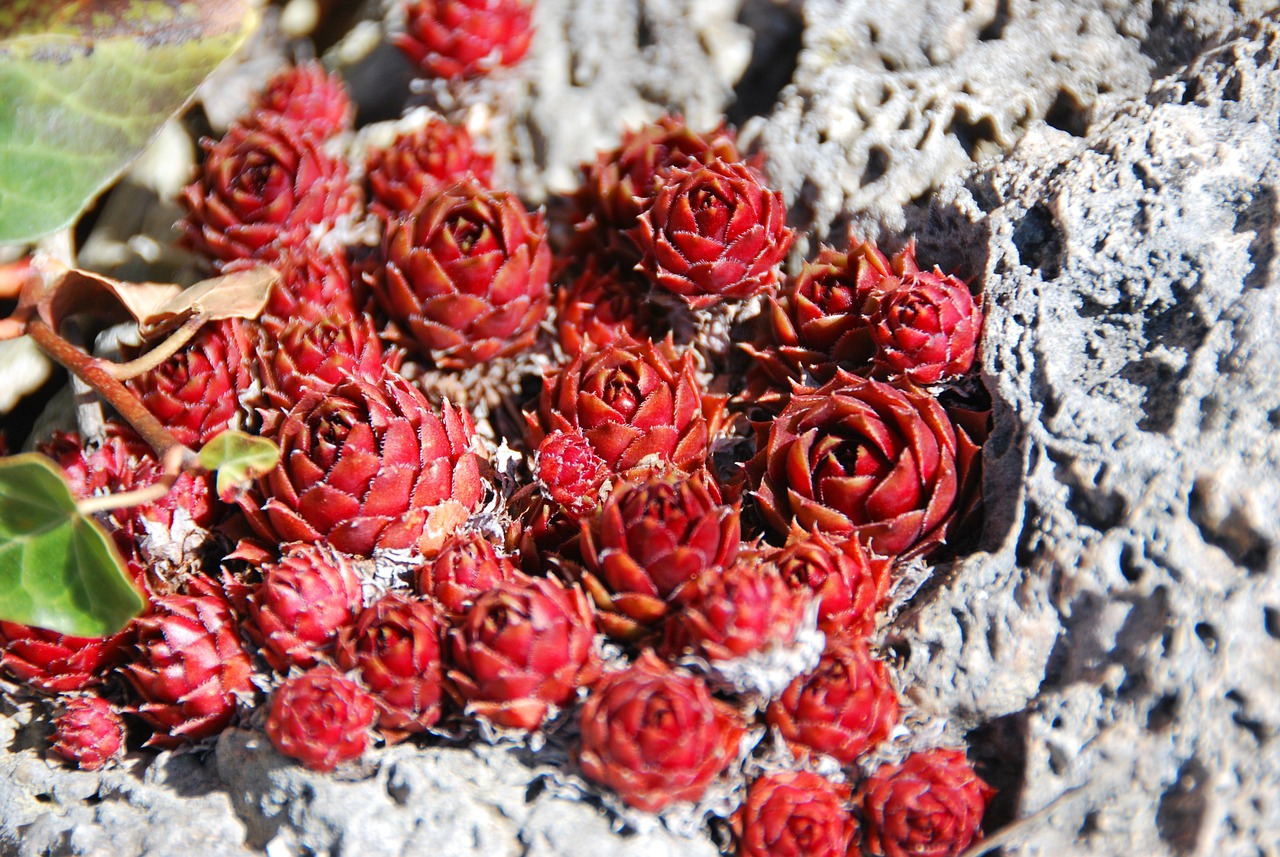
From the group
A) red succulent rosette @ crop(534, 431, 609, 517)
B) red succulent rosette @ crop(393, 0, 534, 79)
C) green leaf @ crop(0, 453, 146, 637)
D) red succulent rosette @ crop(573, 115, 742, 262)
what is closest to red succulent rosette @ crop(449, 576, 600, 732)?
red succulent rosette @ crop(534, 431, 609, 517)

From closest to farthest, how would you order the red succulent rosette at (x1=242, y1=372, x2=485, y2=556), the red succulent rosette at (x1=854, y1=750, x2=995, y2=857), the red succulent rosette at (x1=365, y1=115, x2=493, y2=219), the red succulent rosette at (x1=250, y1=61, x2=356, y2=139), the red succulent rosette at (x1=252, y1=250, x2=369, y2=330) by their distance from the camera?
the red succulent rosette at (x1=854, y1=750, x2=995, y2=857)
the red succulent rosette at (x1=242, y1=372, x2=485, y2=556)
the red succulent rosette at (x1=252, y1=250, x2=369, y2=330)
the red succulent rosette at (x1=365, y1=115, x2=493, y2=219)
the red succulent rosette at (x1=250, y1=61, x2=356, y2=139)

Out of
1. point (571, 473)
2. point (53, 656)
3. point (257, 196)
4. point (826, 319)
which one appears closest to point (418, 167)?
point (257, 196)

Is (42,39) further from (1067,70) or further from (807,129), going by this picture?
(1067,70)

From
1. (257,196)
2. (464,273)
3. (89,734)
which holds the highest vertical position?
(257,196)

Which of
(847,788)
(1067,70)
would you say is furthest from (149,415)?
(1067,70)

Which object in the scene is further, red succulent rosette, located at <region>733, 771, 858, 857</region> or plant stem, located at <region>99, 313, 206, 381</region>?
→ plant stem, located at <region>99, 313, 206, 381</region>

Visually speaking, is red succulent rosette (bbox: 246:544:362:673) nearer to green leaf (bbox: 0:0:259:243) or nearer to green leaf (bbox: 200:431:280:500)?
green leaf (bbox: 200:431:280:500)

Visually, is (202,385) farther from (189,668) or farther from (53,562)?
(189,668)
